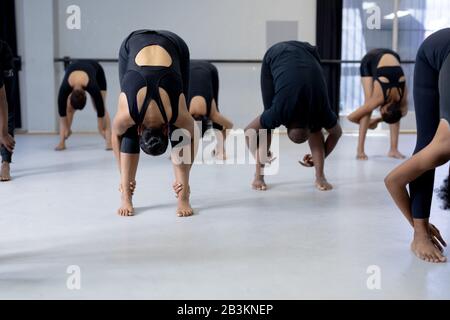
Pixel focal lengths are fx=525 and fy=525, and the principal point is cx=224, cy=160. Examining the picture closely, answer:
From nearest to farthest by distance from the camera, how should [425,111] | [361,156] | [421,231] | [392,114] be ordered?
[425,111], [421,231], [392,114], [361,156]

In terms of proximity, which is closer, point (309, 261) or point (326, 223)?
point (309, 261)

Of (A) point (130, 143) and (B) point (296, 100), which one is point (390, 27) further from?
(A) point (130, 143)

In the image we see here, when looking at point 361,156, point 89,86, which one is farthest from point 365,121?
point 89,86

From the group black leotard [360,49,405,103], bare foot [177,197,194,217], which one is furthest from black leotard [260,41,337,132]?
black leotard [360,49,405,103]

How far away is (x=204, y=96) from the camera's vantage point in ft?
13.5

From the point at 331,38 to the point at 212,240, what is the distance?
17.6 ft

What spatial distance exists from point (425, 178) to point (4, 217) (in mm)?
2001

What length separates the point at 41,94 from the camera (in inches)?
270

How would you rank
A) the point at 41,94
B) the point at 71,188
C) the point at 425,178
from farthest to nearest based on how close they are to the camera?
the point at 41,94
the point at 71,188
the point at 425,178

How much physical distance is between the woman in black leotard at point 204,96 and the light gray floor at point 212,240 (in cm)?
49

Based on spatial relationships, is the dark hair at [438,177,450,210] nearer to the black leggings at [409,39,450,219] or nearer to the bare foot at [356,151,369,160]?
the black leggings at [409,39,450,219]

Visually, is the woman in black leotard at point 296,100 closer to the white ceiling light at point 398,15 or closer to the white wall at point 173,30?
the white wall at point 173,30
